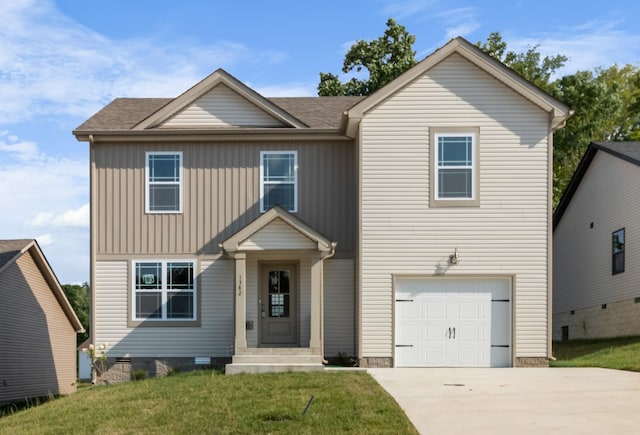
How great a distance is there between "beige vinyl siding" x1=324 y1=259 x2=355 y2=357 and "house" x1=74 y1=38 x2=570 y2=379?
38 mm

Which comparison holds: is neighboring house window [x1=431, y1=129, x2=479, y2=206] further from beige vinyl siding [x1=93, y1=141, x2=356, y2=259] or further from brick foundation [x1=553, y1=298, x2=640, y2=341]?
brick foundation [x1=553, y1=298, x2=640, y2=341]

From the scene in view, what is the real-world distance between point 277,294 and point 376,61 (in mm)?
18392

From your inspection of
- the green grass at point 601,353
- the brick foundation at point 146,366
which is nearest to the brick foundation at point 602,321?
the green grass at point 601,353

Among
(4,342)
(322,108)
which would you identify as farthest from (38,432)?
(4,342)

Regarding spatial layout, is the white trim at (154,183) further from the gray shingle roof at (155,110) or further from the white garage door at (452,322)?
the white garage door at (452,322)

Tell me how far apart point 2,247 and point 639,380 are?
881 inches

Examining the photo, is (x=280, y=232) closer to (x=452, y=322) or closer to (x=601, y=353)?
(x=452, y=322)

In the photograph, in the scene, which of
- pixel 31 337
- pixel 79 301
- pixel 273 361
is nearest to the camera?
pixel 273 361

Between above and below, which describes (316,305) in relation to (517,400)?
above

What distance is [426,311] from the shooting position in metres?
19.9

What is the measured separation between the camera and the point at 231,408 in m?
14.0

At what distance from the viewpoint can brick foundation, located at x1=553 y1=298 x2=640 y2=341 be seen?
25.1m

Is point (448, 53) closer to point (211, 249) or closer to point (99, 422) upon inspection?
point (211, 249)

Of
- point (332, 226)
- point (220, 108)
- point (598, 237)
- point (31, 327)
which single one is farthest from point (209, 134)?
point (31, 327)
